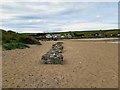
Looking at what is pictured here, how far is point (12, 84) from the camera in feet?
31.8

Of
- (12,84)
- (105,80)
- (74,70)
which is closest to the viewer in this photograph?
(12,84)

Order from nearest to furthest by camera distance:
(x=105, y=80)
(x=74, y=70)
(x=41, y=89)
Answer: (x=41, y=89) < (x=105, y=80) < (x=74, y=70)

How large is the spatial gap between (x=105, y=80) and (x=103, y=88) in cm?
132

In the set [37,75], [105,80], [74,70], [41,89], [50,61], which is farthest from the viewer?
[50,61]

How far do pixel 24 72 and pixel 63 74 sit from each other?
1601mm

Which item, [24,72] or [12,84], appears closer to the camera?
[12,84]

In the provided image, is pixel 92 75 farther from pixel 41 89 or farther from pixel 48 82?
pixel 41 89

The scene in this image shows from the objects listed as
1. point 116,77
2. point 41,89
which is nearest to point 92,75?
point 116,77

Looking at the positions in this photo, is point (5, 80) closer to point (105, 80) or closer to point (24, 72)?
point (24, 72)

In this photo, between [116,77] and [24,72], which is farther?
[24,72]

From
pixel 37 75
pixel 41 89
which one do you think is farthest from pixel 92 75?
pixel 41 89

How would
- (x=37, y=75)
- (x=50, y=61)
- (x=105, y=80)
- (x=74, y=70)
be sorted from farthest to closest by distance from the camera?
1. (x=50, y=61)
2. (x=74, y=70)
3. (x=37, y=75)
4. (x=105, y=80)

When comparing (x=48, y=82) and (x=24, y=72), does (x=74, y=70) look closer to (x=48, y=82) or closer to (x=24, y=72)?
(x=24, y=72)

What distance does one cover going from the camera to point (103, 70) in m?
13.0
